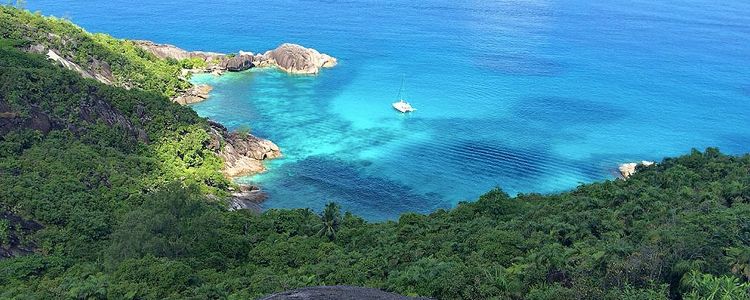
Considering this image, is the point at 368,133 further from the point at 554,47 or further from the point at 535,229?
the point at 554,47

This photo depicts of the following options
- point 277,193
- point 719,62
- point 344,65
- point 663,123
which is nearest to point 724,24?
point 719,62

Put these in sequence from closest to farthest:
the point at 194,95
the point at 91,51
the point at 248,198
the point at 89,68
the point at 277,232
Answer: the point at 277,232, the point at 248,198, the point at 89,68, the point at 91,51, the point at 194,95

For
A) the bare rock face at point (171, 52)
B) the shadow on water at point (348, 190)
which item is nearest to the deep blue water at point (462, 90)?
the shadow on water at point (348, 190)

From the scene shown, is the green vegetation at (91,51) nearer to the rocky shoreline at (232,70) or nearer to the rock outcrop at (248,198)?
the rocky shoreline at (232,70)

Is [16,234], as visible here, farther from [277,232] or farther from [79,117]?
[79,117]

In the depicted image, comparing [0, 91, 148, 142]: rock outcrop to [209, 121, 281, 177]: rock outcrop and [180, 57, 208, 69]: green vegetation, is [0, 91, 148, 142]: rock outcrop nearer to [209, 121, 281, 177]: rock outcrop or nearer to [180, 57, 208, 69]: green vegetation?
[209, 121, 281, 177]: rock outcrop

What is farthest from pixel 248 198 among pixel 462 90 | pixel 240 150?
pixel 462 90

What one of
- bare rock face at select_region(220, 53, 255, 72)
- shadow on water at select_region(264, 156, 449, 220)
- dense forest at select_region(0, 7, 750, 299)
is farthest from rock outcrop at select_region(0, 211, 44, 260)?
bare rock face at select_region(220, 53, 255, 72)

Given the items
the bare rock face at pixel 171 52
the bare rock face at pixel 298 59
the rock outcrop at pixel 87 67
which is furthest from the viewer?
the bare rock face at pixel 298 59
